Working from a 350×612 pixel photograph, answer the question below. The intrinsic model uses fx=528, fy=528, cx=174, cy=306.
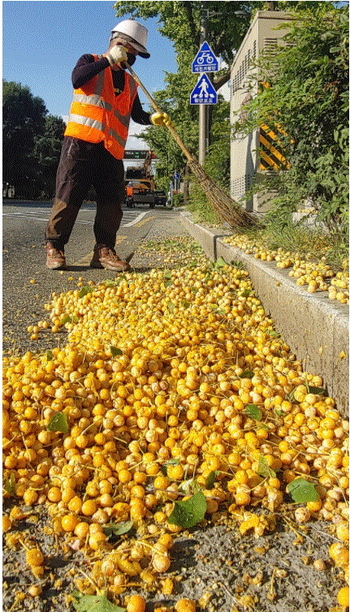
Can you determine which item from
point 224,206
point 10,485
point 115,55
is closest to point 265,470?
point 10,485

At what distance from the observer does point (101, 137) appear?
15.9 ft

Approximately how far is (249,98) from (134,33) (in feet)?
14.9

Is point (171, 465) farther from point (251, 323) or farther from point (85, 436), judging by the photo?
point (251, 323)

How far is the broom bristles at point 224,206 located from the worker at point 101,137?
3.77 feet

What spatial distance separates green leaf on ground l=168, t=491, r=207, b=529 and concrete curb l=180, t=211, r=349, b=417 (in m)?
0.82

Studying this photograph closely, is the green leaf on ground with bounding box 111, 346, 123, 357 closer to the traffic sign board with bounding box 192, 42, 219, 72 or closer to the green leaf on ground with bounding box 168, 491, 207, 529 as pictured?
the green leaf on ground with bounding box 168, 491, 207, 529

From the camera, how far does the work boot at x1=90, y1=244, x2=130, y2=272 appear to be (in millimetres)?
5289

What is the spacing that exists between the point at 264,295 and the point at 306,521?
2162mm

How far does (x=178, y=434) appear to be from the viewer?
1.99 m

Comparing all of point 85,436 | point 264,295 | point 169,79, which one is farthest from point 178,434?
point 169,79

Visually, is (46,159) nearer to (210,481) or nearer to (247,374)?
(247,374)

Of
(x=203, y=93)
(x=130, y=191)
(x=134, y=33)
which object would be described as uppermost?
(x=130, y=191)

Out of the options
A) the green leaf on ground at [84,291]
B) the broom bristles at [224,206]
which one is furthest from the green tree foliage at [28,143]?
the green leaf on ground at [84,291]

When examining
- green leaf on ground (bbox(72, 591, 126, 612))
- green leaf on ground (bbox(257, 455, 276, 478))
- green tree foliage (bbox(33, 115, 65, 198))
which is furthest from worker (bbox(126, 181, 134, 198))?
green leaf on ground (bbox(72, 591, 126, 612))
